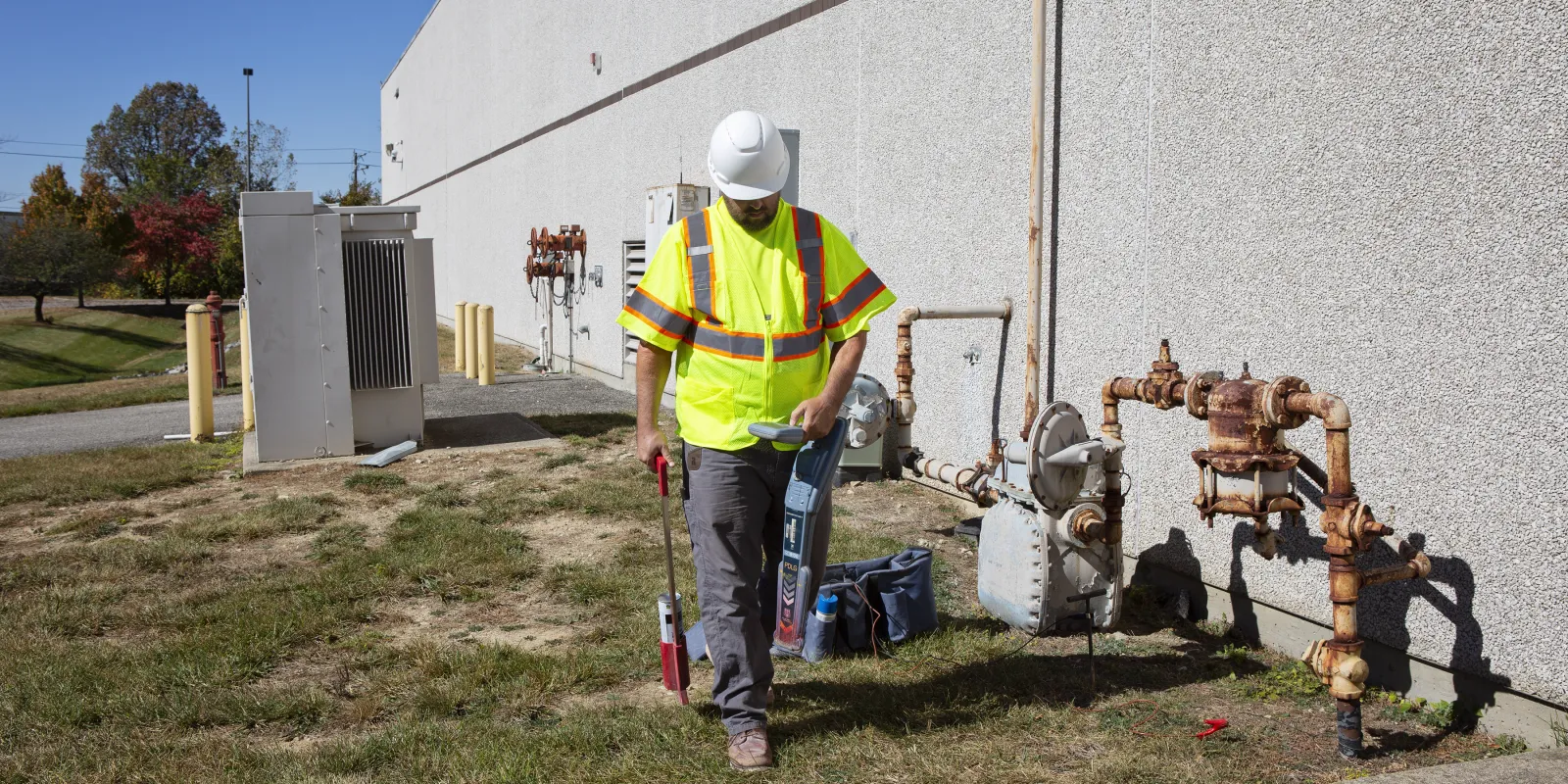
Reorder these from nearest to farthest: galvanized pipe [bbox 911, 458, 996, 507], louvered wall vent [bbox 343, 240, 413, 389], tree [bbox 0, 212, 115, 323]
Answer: galvanized pipe [bbox 911, 458, 996, 507] → louvered wall vent [bbox 343, 240, 413, 389] → tree [bbox 0, 212, 115, 323]

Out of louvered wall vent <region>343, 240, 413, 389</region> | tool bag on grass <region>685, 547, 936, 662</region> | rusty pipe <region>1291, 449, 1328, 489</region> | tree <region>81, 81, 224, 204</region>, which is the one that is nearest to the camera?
rusty pipe <region>1291, 449, 1328, 489</region>

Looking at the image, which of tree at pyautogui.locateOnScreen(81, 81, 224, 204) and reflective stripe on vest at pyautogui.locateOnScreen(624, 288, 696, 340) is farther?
tree at pyautogui.locateOnScreen(81, 81, 224, 204)

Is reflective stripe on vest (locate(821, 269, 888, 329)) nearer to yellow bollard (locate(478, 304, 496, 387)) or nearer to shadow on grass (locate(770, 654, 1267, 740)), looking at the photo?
shadow on grass (locate(770, 654, 1267, 740))

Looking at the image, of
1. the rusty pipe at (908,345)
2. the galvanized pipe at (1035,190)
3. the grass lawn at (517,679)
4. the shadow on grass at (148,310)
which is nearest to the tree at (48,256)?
the shadow on grass at (148,310)

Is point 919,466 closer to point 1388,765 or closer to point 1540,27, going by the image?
point 1388,765

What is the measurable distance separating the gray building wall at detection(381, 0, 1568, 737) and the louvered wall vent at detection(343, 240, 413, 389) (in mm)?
3311

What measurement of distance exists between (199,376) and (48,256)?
1302 inches

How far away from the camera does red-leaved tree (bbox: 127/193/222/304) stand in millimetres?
42625

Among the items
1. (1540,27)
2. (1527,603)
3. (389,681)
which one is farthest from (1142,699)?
(389,681)

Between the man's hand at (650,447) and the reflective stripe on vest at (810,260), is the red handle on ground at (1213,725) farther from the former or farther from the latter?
the man's hand at (650,447)

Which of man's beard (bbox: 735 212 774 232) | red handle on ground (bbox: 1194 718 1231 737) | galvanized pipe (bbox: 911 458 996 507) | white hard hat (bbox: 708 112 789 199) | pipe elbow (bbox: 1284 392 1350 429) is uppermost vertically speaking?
white hard hat (bbox: 708 112 789 199)

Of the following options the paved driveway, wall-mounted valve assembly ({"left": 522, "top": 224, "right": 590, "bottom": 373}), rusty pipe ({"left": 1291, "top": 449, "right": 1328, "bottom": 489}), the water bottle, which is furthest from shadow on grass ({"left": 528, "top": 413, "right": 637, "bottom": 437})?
rusty pipe ({"left": 1291, "top": 449, "right": 1328, "bottom": 489})

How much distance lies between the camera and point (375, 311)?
841 cm

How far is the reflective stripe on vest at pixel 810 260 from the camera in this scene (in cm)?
350
